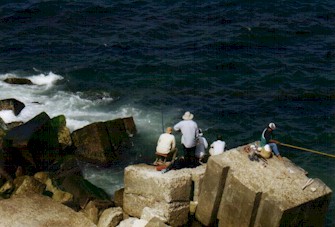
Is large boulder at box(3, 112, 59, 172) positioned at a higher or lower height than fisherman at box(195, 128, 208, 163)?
lower

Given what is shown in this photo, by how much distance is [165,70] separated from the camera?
28.0 meters

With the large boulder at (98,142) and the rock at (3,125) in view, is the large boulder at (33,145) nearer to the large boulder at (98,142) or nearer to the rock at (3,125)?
the large boulder at (98,142)

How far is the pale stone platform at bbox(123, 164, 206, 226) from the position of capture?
13727mm

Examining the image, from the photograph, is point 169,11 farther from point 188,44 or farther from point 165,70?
point 165,70

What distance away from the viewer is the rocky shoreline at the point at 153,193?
1248cm

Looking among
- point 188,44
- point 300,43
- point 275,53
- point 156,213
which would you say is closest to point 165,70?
point 188,44

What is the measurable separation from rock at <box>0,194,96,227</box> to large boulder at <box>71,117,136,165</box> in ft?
12.5

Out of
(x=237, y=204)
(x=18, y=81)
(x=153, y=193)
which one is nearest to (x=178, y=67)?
(x=18, y=81)

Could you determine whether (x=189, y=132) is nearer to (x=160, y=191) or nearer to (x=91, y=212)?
(x=160, y=191)

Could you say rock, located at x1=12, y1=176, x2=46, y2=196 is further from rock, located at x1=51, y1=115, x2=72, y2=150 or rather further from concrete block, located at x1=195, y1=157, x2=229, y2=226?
concrete block, located at x1=195, y1=157, x2=229, y2=226

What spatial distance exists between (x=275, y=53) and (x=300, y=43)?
2287 millimetres

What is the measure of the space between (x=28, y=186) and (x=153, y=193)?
455 centimetres

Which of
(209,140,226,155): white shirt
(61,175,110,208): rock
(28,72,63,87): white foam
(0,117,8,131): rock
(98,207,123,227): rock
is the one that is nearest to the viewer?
(98,207,123,227): rock

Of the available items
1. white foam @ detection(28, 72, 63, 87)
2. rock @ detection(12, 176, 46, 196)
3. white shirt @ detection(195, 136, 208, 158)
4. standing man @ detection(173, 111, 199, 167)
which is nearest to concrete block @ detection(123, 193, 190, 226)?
standing man @ detection(173, 111, 199, 167)
